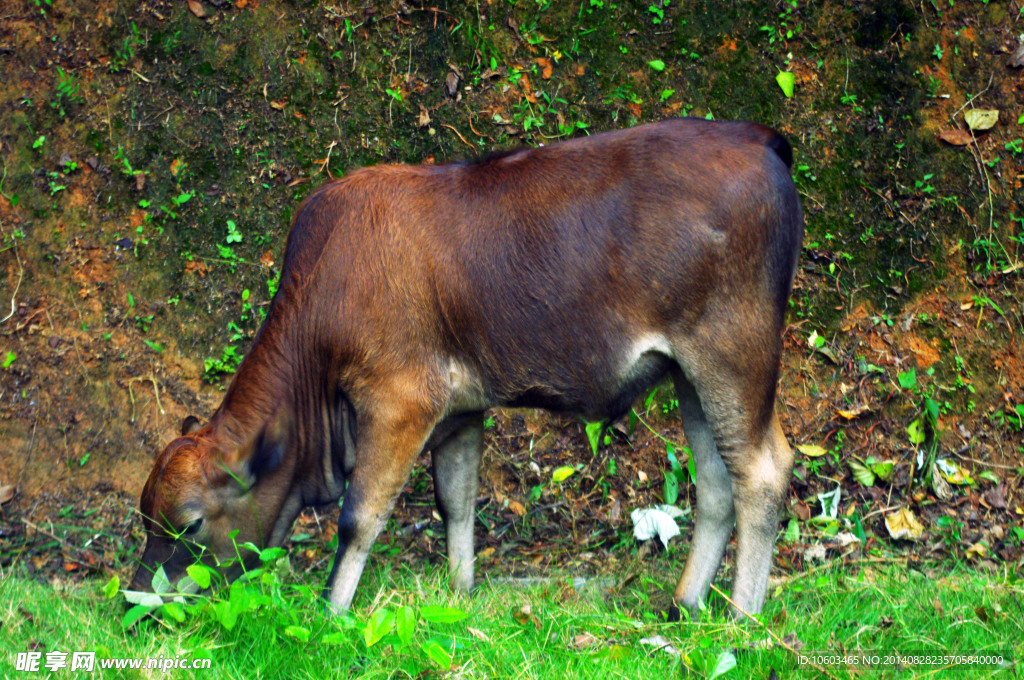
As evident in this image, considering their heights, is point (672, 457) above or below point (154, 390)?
below

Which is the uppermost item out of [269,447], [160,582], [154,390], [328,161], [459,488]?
[328,161]

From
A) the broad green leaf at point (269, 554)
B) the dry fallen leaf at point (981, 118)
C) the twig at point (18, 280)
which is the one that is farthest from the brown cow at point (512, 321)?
the dry fallen leaf at point (981, 118)

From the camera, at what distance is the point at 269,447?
4.21m

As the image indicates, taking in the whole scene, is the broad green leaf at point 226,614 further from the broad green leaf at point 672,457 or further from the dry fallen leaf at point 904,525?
the dry fallen leaf at point 904,525

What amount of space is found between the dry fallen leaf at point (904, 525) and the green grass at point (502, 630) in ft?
2.81

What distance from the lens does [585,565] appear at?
17.1 ft

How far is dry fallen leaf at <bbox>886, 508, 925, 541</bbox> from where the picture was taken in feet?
17.6

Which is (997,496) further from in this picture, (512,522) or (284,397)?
(284,397)

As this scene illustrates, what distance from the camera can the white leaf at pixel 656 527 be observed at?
534cm

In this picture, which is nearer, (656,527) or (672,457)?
(656,527)

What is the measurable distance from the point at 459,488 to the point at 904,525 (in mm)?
2795

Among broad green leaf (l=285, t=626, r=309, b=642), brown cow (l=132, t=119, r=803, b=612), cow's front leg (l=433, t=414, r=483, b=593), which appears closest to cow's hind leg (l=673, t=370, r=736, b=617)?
brown cow (l=132, t=119, r=803, b=612)

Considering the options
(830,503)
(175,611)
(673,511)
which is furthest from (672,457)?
(175,611)

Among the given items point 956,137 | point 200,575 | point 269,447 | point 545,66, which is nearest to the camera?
point 200,575
